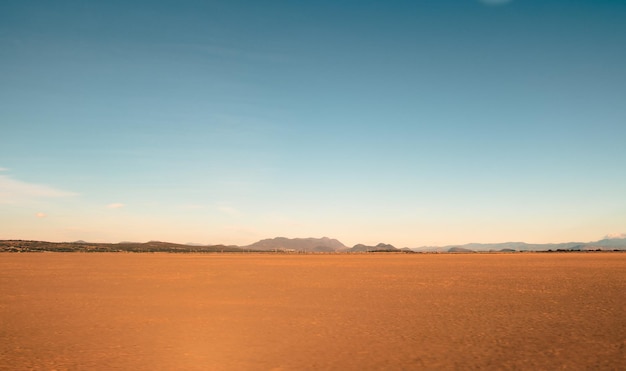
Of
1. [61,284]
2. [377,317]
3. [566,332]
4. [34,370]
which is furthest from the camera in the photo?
[61,284]

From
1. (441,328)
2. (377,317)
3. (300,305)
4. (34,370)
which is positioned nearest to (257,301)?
(300,305)

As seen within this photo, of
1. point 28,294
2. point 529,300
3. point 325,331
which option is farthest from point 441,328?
point 28,294

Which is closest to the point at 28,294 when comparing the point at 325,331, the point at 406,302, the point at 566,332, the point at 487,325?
the point at 325,331

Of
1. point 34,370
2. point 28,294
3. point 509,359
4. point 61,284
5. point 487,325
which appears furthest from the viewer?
point 61,284

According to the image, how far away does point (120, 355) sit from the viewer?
35.7 feet

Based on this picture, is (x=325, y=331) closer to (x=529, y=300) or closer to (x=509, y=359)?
(x=509, y=359)

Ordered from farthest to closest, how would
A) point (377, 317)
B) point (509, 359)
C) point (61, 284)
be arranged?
point (61, 284)
point (377, 317)
point (509, 359)

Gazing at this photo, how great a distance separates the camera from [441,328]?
45.9 feet

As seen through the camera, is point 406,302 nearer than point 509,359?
No

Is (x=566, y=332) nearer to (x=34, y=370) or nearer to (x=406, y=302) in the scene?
(x=406, y=302)

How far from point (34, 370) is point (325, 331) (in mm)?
7704

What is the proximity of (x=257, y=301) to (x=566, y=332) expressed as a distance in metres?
12.5

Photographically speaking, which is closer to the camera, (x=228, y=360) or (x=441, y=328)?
(x=228, y=360)

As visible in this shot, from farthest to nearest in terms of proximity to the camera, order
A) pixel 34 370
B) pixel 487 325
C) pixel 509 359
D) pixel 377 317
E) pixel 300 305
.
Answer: pixel 300 305, pixel 377 317, pixel 487 325, pixel 509 359, pixel 34 370
